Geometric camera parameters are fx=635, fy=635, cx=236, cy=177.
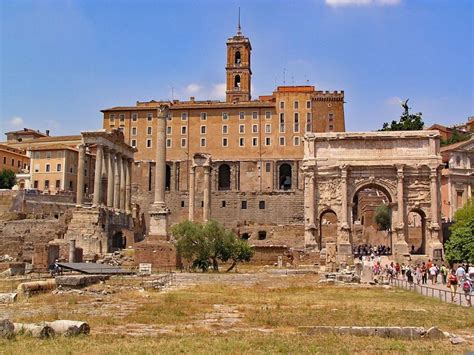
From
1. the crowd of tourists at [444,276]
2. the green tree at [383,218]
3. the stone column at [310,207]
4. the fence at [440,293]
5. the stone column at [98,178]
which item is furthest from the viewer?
the green tree at [383,218]

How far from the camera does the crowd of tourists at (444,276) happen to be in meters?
21.3

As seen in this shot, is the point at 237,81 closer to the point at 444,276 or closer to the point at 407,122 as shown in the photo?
the point at 407,122

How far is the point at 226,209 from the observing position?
77.9 metres

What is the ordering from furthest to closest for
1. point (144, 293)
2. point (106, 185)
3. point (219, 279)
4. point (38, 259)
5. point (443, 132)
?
1. point (443, 132)
2. point (106, 185)
3. point (38, 259)
4. point (219, 279)
5. point (144, 293)

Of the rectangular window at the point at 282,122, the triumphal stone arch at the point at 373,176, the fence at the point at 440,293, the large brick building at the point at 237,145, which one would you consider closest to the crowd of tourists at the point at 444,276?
the fence at the point at 440,293

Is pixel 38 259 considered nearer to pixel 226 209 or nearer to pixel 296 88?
pixel 226 209

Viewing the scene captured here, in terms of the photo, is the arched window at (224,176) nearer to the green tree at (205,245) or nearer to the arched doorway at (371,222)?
the arched doorway at (371,222)

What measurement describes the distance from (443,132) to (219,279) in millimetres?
70745

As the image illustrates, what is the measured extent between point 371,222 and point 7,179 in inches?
1698

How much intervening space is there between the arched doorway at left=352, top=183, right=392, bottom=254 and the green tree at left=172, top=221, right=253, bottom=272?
20072 mm

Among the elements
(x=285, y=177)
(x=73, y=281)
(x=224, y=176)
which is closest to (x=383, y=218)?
(x=285, y=177)

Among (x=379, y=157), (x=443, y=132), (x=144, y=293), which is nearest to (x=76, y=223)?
(x=379, y=157)

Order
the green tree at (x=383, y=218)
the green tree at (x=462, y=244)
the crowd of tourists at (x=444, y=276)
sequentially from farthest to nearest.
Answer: the green tree at (x=383, y=218) < the green tree at (x=462, y=244) < the crowd of tourists at (x=444, y=276)

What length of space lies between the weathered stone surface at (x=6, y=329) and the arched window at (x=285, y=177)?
68140 mm
